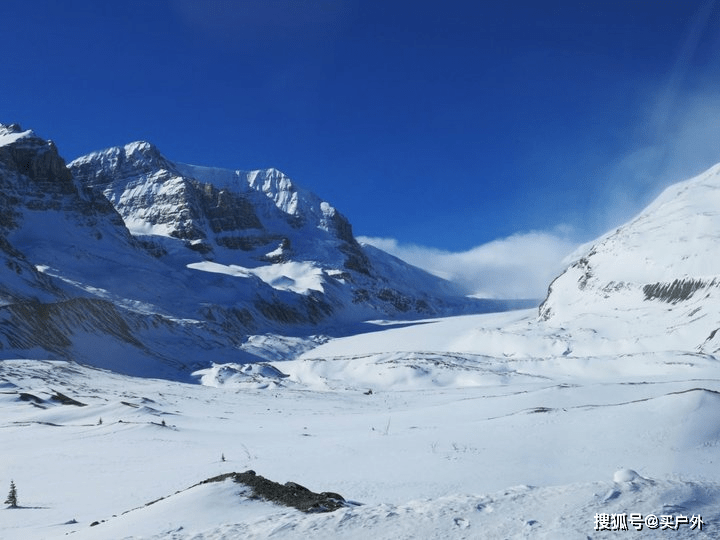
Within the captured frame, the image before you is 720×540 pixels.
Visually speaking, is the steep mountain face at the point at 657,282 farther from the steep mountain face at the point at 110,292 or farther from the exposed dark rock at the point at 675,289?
the steep mountain face at the point at 110,292

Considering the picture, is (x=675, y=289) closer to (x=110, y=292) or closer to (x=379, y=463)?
(x=379, y=463)

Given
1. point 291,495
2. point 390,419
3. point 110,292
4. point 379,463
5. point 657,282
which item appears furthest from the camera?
point 110,292

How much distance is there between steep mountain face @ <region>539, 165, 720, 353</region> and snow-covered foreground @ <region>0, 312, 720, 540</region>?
163ft

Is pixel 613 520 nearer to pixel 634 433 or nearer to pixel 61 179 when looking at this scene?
pixel 634 433

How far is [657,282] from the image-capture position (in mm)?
101188

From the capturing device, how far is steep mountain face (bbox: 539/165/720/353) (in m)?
81.6

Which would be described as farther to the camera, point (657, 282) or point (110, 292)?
point (110, 292)

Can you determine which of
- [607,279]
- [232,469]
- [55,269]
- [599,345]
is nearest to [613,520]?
[232,469]

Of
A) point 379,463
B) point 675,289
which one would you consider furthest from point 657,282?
point 379,463

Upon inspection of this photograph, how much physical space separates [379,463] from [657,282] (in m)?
95.5

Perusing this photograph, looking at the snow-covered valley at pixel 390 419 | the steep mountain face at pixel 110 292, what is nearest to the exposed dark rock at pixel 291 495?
the snow-covered valley at pixel 390 419

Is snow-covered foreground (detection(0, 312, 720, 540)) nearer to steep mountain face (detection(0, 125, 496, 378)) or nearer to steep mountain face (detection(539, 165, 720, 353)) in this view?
steep mountain face (detection(0, 125, 496, 378))

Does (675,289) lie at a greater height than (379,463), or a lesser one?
greater

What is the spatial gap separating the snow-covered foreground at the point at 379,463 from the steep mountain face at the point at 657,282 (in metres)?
49.7
